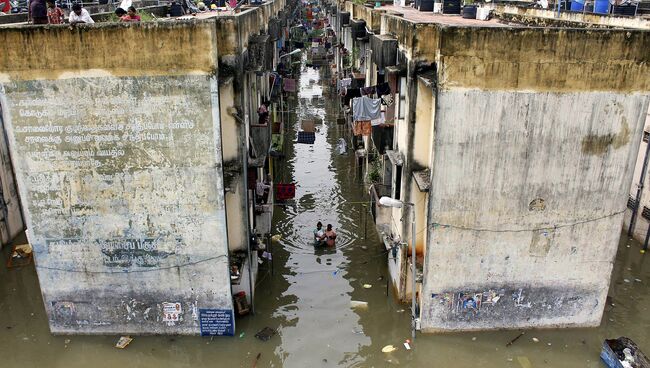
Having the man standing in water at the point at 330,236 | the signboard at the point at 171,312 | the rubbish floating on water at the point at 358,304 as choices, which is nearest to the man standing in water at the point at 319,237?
the man standing in water at the point at 330,236

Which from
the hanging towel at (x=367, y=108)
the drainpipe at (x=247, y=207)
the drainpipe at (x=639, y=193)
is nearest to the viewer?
the drainpipe at (x=247, y=207)

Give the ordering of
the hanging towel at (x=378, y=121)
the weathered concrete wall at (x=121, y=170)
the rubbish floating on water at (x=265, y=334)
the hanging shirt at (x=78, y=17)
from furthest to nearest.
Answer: the hanging towel at (x=378, y=121), the rubbish floating on water at (x=265, y=334), the hanging shirt at (x=78, y=17), the weathered concrete wall at (x=121, y=170)

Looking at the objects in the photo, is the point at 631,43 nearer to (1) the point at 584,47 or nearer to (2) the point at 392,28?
(1) the point at 584,47

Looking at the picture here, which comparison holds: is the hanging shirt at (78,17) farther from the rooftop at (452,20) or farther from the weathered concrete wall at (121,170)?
the rooftop at (452,20)

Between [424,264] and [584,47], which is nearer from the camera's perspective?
[584,47]

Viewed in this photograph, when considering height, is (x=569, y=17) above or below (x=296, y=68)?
above

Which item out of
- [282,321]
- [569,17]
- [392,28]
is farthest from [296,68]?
[282,321]
